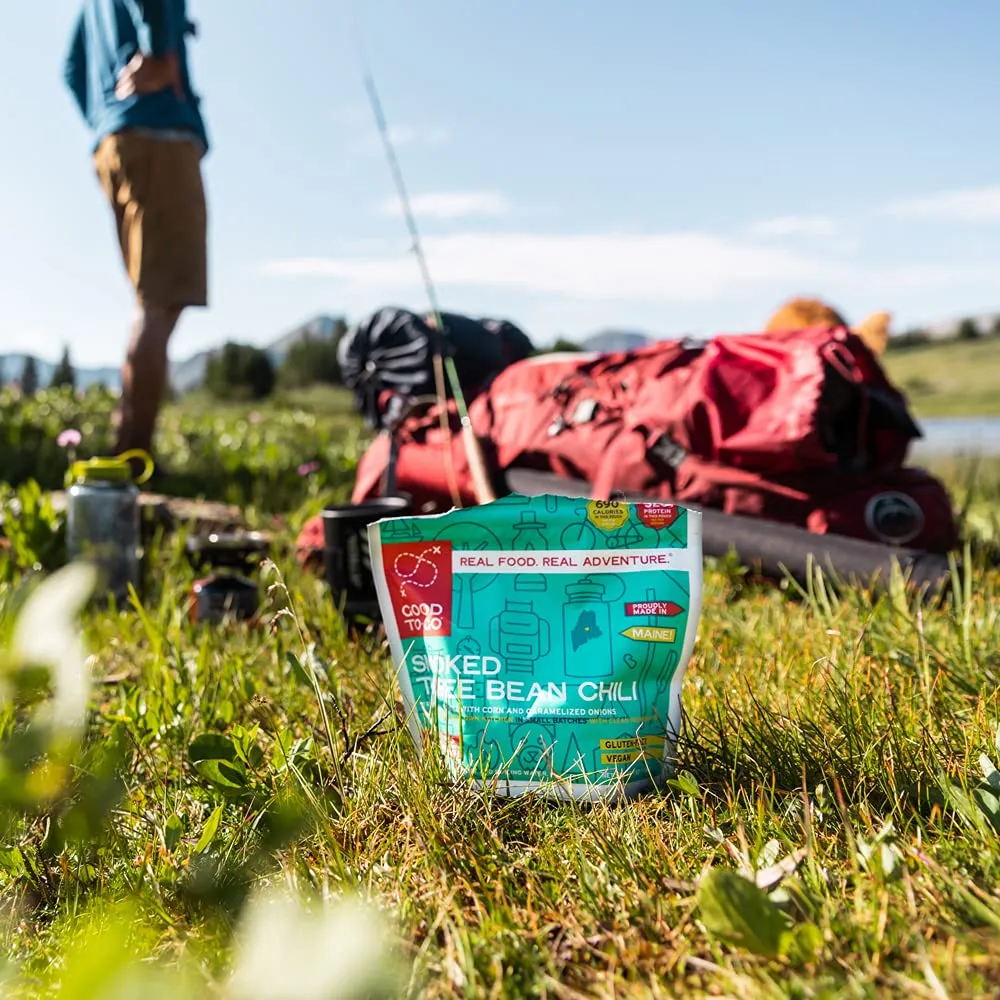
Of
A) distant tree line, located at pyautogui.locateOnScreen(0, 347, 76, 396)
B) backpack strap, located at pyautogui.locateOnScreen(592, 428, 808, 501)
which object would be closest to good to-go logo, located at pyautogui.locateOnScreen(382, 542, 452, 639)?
backpack strap, located at pyautogui.locateOnScreen(592, 428, 808, 501)

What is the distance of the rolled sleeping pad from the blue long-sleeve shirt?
289cm

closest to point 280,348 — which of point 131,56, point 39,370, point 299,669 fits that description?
point 39,370

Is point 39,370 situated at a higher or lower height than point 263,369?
higher

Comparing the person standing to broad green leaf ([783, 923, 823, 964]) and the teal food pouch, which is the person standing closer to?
the teal food pouch

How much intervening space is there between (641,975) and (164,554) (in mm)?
2781

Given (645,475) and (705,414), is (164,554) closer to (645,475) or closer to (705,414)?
(645,475)

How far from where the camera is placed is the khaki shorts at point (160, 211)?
4344 mm

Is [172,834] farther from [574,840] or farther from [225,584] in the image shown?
[225,584]

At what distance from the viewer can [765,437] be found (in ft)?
9.45

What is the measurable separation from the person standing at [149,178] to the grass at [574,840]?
2835mm

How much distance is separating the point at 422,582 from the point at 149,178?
368 cm

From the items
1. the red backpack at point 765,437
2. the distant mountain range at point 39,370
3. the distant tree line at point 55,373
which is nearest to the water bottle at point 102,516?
the red backpack at point 765,437

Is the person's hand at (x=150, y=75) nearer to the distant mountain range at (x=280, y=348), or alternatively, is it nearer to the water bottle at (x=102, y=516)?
the water bottle at (x=102, y=516)

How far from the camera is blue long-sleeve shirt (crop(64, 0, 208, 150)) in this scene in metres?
4.12
